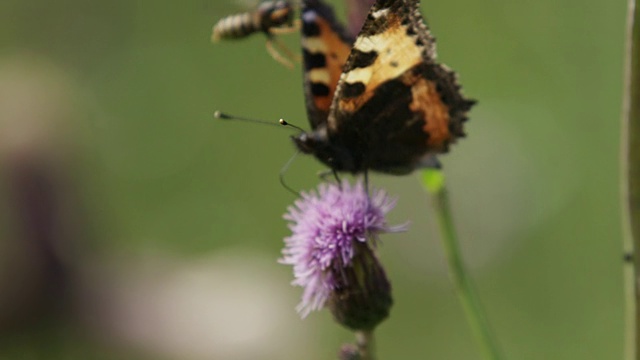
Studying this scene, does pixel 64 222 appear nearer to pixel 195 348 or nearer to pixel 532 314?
pixel 195 348

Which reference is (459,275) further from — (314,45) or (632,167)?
(314,45)

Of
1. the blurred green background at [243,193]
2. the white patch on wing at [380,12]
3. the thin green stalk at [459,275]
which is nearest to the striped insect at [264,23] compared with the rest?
the blurred green background at [243,193]

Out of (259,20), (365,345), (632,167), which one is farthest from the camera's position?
(259,20)

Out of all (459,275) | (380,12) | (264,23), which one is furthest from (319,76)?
(459,275)

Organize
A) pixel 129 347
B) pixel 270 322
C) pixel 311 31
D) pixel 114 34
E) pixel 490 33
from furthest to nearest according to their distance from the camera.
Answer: pixel 114 34 < pixel 490 33 < pixel 270 322 < pixel 129 347 < pixel 311 31

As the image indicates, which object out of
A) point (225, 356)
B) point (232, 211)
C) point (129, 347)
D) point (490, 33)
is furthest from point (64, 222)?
point (490, 33)

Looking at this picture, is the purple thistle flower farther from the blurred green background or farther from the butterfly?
the blurred green background
